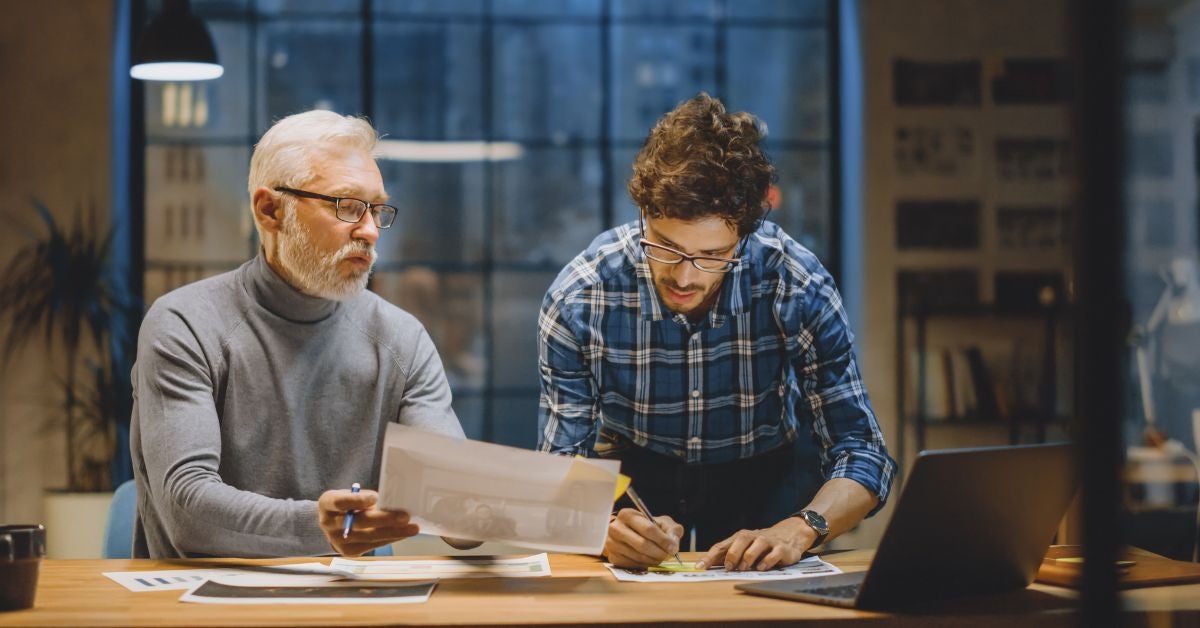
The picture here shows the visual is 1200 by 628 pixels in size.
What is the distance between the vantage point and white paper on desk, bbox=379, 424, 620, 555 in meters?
1.55

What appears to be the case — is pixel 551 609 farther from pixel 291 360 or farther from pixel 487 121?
pixel 487 121

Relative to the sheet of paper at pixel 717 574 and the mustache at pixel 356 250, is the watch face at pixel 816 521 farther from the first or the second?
the mustache at pixel 356 250

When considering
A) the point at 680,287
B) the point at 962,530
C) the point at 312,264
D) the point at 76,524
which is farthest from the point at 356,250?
the point at 76,524

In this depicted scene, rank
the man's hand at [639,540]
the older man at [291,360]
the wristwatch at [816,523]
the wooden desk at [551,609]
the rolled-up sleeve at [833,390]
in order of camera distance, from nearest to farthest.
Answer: the wooden desk at [551,609], the man's hand at [639,540], the wristwatch at [816,523], the older man at [291,360], the rolled-up sleeve at [833,390]

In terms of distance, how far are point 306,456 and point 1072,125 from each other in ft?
5.65

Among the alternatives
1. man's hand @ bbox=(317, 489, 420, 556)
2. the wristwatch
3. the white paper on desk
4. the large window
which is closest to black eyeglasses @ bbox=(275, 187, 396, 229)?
man's hand @ bbox=(317, 489, 420, 556)

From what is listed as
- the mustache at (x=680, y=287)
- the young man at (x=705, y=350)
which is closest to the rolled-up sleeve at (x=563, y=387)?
the young man at (x=705, y=350)

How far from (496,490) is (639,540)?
28 centimetres

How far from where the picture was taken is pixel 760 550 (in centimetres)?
176

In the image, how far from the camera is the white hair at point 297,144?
7.13 feet

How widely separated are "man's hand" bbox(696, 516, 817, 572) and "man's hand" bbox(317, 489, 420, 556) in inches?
19.0

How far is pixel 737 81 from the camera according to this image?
18.5 feet

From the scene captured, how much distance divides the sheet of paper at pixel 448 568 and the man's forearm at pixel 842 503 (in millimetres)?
491

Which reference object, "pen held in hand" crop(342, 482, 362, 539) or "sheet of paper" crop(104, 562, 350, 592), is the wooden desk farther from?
"pen held in hand" crop(342, 482, 362, 539)
